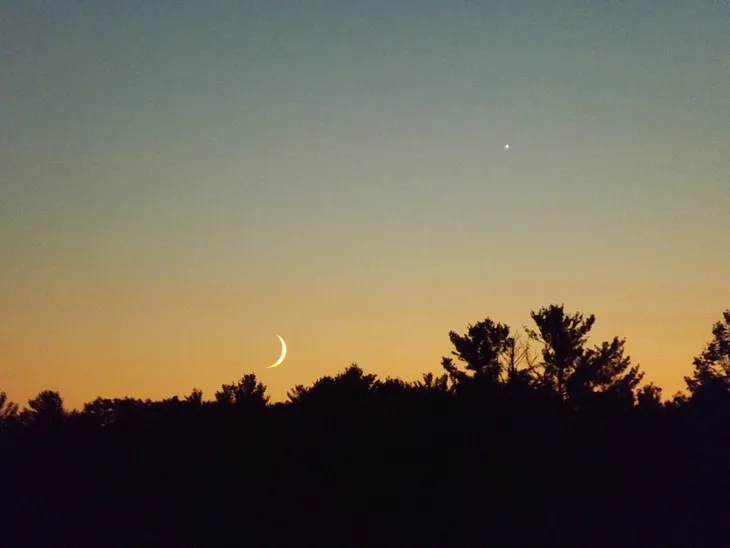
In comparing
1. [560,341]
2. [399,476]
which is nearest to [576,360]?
[560,341]

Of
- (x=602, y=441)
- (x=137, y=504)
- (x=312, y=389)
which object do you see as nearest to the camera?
(x=602, y=441)

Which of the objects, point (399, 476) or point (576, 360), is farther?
point (576, 360)

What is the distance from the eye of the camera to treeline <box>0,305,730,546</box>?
30031mm

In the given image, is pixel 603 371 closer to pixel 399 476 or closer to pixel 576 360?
pixel 576 360

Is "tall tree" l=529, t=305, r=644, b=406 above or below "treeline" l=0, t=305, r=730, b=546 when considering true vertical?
above

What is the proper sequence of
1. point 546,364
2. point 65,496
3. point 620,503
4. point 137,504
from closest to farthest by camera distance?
point 620,503
point 137,504
point 65,496
point 546,364

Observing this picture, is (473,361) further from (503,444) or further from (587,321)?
(503,444)

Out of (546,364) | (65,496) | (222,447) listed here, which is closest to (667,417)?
(222,447)

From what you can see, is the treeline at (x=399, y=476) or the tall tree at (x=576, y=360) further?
the tall tree at (x=576, y=360)

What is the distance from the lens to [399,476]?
31406 mm

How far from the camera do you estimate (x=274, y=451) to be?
3441 cm

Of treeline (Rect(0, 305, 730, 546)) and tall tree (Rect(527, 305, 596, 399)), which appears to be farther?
tall tree (Rect(527, 305, 596, 399))

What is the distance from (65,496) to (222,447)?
7979 mm

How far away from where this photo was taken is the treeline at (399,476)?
98.5ft
